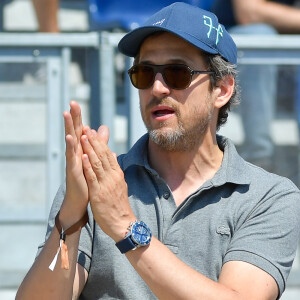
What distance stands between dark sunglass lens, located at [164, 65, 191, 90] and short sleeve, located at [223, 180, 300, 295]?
0.46 metres

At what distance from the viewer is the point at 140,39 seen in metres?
2.63

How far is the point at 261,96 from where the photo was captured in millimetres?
3955

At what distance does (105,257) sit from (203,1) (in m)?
2.50

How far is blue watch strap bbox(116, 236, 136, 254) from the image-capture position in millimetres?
2188

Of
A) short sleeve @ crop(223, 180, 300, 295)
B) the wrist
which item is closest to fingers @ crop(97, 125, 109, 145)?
the wrist

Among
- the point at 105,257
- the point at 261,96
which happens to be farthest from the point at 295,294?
the point at 105,257

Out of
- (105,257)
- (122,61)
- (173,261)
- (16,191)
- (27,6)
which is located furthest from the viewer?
(27,6)

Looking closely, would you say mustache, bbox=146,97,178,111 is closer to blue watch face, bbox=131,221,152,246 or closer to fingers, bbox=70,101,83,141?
fingers, bbox=70,101,83,141

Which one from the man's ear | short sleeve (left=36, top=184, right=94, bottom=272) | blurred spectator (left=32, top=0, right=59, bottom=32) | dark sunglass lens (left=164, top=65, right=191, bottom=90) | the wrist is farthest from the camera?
blurred spectator (left=32, top=0, right=59, bottom=32)

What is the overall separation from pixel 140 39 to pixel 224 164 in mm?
520

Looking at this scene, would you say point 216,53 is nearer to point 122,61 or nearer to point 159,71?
point 159,71

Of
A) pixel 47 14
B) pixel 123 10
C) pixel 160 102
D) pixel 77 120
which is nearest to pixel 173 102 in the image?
pixel 160 102

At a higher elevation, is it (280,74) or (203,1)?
(203,1)

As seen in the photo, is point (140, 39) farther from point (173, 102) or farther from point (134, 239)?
point (134, 239)
